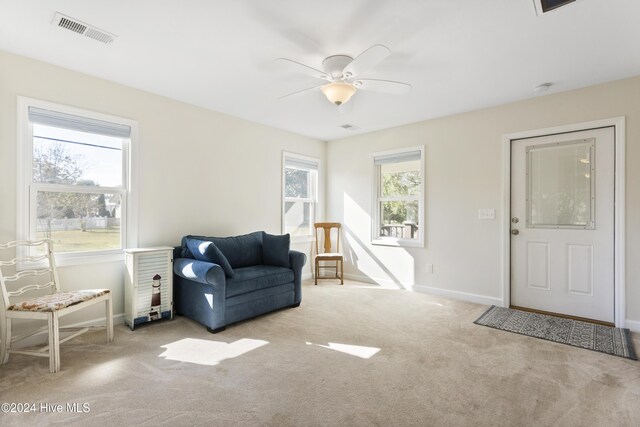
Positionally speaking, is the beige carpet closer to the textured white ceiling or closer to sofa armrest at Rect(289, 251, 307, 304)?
sofa armrest at Rect(289, 251, 307, 304)

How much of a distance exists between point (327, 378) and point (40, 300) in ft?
7.35

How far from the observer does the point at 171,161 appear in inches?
144

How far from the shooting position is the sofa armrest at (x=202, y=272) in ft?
9.49

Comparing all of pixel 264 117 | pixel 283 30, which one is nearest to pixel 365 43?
pixel 283 30

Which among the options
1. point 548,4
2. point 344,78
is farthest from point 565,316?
point 344,78

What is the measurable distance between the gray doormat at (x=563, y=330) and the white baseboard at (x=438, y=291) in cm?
22

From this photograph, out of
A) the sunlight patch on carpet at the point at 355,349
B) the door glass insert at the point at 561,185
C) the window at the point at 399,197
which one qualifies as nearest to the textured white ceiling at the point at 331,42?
the door glass insert at the point at 561,185

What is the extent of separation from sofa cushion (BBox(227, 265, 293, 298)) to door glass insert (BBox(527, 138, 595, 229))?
2.95m

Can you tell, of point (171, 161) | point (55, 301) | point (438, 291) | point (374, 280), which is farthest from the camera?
point (374, 280)

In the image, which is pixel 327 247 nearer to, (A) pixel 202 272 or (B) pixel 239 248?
(B) pixel 239 248

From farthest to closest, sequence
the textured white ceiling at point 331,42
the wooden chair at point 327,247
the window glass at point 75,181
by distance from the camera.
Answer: the wooden chair at point 327,247 → the window glass at point 75,181 → the textured white ceiling at point 331,42

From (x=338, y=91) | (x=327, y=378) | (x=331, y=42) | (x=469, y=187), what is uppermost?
(x=331, y=42)

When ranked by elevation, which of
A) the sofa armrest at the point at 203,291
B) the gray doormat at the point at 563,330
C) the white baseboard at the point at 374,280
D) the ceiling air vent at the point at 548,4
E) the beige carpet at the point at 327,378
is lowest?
the beige carpet at the point at 327,378

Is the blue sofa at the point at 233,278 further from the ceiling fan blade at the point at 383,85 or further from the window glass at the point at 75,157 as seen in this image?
the ceiling fan blade at the point at 383,85
